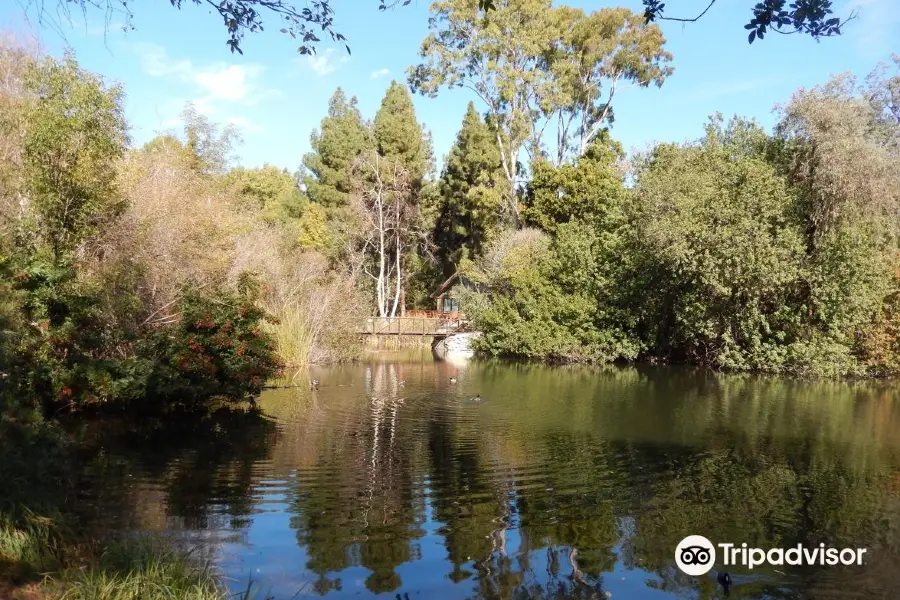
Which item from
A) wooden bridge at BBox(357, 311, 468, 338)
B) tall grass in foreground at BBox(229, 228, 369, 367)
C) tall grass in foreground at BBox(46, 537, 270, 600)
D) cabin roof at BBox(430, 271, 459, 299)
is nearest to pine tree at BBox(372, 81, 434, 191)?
cabin roof at BBox(430, 271, 459, 299)

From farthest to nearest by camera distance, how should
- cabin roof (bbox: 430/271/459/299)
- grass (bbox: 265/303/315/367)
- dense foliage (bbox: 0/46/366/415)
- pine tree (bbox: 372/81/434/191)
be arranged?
cabin roof (bbox: 430/271/459/299) → pine tree (bbox: 372/81/434/191) → grass (bbox: 265/303/315/367) → dense foliage (bbox: 0/46/366/415)

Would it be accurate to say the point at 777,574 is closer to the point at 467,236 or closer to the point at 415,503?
the point at 415,503

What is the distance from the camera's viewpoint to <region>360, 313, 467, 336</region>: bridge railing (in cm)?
3271

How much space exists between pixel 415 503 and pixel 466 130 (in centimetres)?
3403

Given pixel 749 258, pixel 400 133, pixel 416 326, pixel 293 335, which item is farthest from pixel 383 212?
pixel 749 258

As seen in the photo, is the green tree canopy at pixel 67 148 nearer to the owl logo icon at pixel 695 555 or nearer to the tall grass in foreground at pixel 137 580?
the tall grass in foreground at pixel 137 580

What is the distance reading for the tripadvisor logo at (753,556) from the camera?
6.66 meters

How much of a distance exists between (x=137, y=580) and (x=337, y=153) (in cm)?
3748

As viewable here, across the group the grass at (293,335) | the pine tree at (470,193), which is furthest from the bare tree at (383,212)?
the grass at (293,335)

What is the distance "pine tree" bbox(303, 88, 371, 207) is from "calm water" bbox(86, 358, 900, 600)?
25.3 metres

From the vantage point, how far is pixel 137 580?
178 inches

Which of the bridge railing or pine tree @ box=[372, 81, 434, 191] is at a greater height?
pine tree @ box=[372, 81, 434, 191]

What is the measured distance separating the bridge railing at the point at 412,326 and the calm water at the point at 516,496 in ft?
53.5

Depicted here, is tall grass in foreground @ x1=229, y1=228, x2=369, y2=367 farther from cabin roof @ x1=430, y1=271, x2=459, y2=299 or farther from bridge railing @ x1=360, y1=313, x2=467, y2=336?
cabin roof @ x1=430, y1=271, x2=459, y2=299
